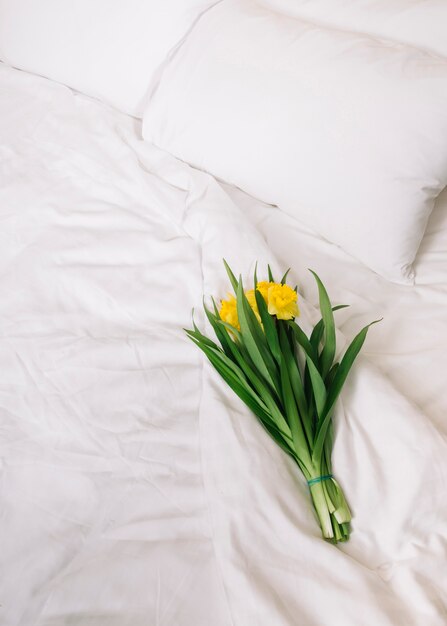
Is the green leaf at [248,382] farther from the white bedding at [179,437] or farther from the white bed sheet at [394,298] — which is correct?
the white bed sheet at [394,298]

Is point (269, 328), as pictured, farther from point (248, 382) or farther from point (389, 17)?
point (389, 17)

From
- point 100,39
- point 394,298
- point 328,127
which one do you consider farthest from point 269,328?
point 100,39

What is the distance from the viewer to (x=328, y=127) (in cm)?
102

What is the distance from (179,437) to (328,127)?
59 centimetres

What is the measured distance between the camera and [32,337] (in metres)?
0.94

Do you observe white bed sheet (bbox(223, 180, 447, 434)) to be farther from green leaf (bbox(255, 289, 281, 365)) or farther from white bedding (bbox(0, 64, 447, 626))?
green leaf (bbox(255, 289, 281, 365))

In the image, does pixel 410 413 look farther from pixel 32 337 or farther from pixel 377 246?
pixel 32 337

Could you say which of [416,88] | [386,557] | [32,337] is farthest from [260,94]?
[386,557]

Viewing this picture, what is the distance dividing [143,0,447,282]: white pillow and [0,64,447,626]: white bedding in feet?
0.24

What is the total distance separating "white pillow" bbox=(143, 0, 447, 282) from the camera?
3.19 feet

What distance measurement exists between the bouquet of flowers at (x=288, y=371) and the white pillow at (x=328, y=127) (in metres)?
0.26

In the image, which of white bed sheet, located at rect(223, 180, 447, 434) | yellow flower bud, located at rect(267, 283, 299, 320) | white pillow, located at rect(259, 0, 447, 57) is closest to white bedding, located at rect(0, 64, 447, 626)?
white bed sheet, located at rect(223, 180, 447, 434)

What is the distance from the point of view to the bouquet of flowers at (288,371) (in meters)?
0.75

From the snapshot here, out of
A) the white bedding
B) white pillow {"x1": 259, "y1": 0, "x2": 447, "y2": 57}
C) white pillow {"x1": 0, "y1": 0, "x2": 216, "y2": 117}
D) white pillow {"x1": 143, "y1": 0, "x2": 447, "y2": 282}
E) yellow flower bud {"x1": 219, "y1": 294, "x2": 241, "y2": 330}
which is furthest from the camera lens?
white pillow {"x1": 0, "y1": 0, "x2": 216, "y2": 117}
